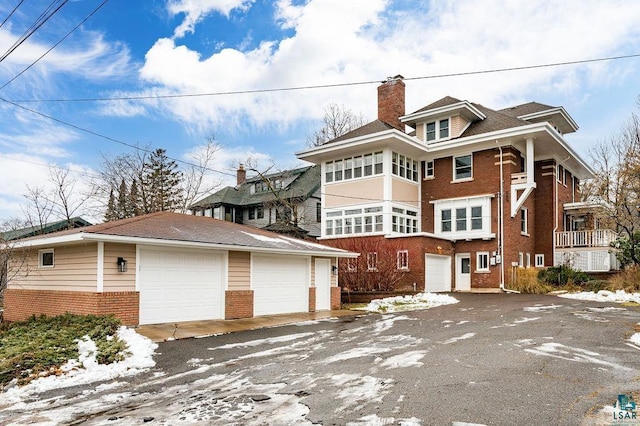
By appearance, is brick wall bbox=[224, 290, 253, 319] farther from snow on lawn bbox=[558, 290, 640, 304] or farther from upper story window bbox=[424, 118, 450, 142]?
upper story window bbox=[424, 118, 450, 142]

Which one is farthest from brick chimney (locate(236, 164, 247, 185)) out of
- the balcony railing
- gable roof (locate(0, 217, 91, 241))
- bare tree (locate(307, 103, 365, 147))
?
the balcony railing

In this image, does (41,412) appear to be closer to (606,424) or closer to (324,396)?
(324,396)

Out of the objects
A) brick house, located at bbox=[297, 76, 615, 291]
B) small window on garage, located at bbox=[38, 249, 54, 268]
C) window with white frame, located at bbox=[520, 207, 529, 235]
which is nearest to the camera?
small window on garage, located at bbox=[38, 249, 54, 268]

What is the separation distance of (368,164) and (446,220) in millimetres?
5305

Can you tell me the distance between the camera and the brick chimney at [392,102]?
2948cm

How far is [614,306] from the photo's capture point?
1598cm

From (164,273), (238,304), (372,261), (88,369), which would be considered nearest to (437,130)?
(372,261)

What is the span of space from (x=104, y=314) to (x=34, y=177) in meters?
25.7

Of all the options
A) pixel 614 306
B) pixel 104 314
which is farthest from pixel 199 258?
pixel 614 306

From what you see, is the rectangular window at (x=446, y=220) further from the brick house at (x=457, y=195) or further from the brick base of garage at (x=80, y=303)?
the brick base of garage at (x=80, y=303)

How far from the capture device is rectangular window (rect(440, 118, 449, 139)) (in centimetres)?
2750

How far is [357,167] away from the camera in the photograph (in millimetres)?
27516

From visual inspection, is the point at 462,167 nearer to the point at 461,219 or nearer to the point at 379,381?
the point at 461,219

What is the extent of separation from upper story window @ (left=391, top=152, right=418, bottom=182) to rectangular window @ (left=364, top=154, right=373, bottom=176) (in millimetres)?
1193
